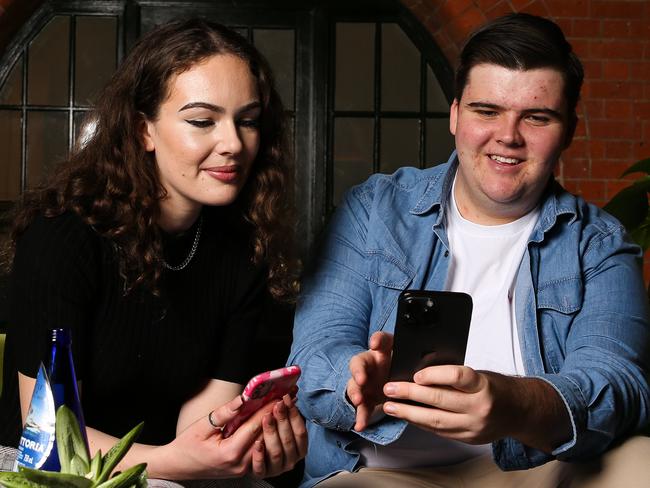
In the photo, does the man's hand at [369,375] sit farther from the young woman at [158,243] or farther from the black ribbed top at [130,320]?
the black ribbed top at [130,320]

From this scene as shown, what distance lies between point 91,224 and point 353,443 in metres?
0.73

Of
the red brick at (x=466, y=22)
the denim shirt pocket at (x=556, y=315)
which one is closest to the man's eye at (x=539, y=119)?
the denim shirt pocket at (x=556, y=315)

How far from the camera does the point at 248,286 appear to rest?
2.15 metres

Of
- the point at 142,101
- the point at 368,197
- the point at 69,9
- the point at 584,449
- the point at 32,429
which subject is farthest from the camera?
the point at 69,9

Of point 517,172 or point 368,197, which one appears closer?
point 517,172

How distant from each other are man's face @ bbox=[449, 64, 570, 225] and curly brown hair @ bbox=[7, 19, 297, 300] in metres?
0.43

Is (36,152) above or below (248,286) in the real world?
above

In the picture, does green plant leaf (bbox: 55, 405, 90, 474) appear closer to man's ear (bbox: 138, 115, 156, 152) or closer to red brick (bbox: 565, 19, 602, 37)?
man's ear (bbox: 138, 115, 156, 152)

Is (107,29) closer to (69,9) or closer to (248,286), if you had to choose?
(69,9)

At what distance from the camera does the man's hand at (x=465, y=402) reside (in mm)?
1597

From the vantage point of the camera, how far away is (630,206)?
307 cm

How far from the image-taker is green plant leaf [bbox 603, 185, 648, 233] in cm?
306

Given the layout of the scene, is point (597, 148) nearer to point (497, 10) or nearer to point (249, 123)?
point (497, 10)

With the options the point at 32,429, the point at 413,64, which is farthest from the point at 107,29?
the point at 32,429
